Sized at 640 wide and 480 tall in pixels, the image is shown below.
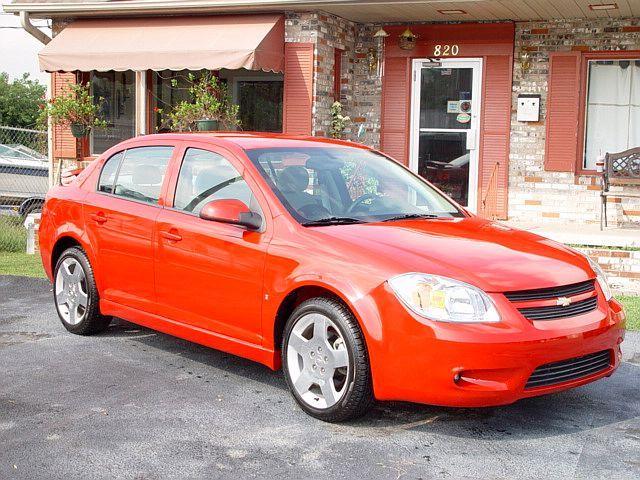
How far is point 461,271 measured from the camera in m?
4.62

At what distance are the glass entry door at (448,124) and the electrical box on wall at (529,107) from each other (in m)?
0.66

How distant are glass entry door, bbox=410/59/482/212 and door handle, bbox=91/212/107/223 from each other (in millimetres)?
7906

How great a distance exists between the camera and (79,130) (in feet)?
48.1

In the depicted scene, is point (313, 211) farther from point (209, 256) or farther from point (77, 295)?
point (77, 295)

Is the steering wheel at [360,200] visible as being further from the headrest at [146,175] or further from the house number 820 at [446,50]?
the house number 820 at [446,50]

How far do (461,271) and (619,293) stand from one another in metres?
5.63

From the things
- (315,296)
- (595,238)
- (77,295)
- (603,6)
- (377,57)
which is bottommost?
(77,295)

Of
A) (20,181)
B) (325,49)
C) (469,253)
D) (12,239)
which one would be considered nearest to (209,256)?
(469,253)

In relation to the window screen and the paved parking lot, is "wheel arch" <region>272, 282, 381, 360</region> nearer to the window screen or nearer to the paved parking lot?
the paved parking lot

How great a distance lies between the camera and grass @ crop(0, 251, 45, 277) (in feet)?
34.3

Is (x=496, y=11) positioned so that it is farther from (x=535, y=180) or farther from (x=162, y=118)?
(x=162, y=118)

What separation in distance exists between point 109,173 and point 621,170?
798 cm

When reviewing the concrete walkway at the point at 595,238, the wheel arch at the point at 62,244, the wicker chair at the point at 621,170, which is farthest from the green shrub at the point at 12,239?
the wicker chair at the point at 621,170

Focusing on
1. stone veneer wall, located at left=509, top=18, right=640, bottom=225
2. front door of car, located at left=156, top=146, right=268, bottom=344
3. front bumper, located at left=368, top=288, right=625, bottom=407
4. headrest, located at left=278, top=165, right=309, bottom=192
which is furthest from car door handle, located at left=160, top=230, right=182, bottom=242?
stone veneer wall, located at left=509, top=18, right=640, bottom=225
